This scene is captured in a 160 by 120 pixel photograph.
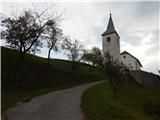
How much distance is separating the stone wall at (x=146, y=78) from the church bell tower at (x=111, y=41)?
14.5 metres

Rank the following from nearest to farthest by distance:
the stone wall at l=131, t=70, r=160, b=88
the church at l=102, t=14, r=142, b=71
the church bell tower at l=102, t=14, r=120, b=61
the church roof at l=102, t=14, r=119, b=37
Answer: the stone wall at l=131, t=70, r=160, b=88 → the church at l=102, t=14, r=142, b=71 → the church bell tower at l=102, t=14, r=120, b=61 → the church roof at l=102, t=14, r=119, b=37

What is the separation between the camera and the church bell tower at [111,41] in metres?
80.1

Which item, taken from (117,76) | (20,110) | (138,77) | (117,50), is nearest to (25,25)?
(117,76)

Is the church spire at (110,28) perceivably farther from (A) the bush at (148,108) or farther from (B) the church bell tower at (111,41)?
(A) the bush at (148,108)

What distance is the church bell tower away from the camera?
80062mm

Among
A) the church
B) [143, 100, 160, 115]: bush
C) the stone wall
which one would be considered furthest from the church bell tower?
[143, 100, 160, 115]: bush

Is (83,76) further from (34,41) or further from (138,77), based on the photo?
(34,41)

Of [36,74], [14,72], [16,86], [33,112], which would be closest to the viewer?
[33,112]

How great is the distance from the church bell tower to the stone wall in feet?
47.7

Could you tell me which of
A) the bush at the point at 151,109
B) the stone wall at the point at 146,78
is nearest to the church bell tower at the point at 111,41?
the stone wall at the point at 146,78

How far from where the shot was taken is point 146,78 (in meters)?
63.8

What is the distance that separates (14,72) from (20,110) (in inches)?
757

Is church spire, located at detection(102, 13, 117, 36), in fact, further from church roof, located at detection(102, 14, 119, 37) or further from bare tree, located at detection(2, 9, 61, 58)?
bare tree, located at detection(2, 9, 61, 58)

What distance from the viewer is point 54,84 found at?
41.1m
